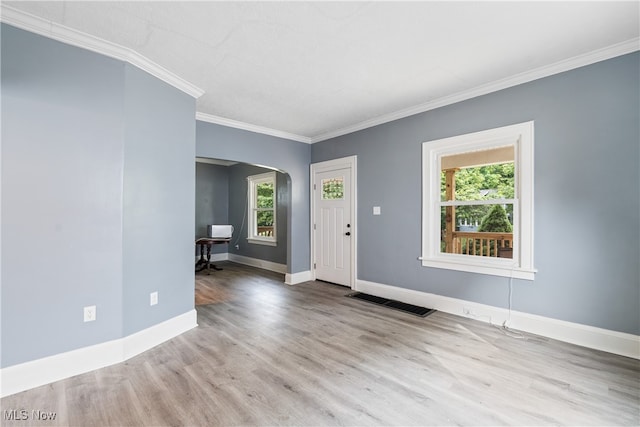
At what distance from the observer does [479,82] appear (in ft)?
10.1

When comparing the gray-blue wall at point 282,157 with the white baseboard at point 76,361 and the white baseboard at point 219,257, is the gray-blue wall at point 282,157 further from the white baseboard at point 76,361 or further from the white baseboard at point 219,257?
the white baseboard at point 219,257

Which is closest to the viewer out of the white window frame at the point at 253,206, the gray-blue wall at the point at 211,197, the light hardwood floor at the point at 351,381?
the light hardwood floor at the point at 351,381

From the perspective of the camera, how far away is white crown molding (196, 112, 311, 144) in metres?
3.96

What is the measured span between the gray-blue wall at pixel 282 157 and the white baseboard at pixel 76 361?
2.27 meters

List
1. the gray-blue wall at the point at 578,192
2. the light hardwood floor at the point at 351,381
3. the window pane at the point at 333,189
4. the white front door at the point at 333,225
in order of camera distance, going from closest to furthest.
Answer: the light hardwood floor at the point at 351,381
the gray-blue wall at the point at 578,192
the white front door at the point at 333,225
the window pane at the point at 333,189

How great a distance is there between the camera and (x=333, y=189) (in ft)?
16.5

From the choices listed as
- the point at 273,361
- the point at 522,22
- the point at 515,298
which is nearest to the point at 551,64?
the point at 522,22

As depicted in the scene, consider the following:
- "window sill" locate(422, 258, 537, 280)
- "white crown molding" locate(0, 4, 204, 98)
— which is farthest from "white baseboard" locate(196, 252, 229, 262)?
"window sill" locate(422, 258, 537, 280)

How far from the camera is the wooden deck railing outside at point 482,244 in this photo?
323 centimetres

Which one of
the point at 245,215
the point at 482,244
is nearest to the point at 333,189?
the point at 482,244

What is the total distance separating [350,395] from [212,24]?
2.78 m

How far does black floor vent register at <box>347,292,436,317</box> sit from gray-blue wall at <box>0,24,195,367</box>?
99.9 inches

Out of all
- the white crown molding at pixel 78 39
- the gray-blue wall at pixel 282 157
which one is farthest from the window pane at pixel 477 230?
the white crown molding at pixel 78 39

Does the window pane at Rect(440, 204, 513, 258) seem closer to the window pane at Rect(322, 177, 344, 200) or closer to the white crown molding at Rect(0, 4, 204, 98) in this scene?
the window pane at Rect(322, 177, 344, 200)
